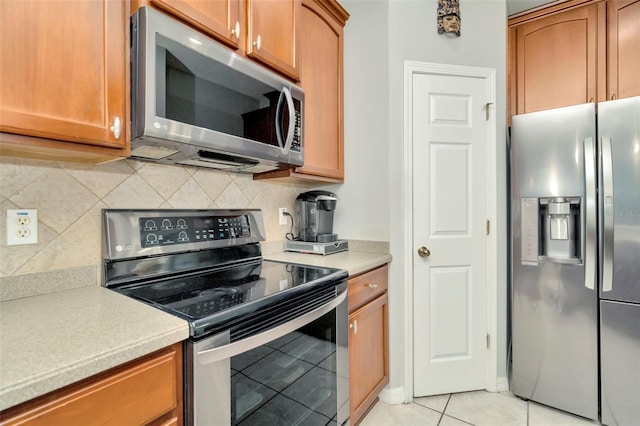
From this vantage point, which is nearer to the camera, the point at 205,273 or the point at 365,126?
the point at 205,273

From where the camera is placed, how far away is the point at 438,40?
1881mm

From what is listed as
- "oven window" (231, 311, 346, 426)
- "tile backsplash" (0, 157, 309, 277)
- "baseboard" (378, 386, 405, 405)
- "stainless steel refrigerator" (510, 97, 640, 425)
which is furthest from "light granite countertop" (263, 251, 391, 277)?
"stainless steel refrigerator" (510, 97, 640, 425)

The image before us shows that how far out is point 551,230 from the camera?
1780 millimetres

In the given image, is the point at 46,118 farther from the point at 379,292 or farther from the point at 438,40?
the point at 438,40

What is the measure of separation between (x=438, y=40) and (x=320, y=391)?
207 cm

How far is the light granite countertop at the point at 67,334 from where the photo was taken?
53 cm

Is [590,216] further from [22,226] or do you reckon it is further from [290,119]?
[22,226]

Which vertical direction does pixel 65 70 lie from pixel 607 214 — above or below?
above

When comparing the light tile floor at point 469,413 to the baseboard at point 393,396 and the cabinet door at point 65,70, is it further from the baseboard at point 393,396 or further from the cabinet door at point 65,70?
the cabinet door at point 65,70

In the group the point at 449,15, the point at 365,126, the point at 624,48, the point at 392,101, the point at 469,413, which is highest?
the point at 449,15

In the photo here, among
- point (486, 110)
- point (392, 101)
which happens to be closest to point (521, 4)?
point (486, 110)

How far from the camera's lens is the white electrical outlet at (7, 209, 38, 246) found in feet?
3.13

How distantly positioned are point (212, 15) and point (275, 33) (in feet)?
1.13

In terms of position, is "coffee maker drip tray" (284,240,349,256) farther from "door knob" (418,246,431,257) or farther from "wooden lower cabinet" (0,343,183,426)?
"wooden lower cabinet" (0,343,183,426)
